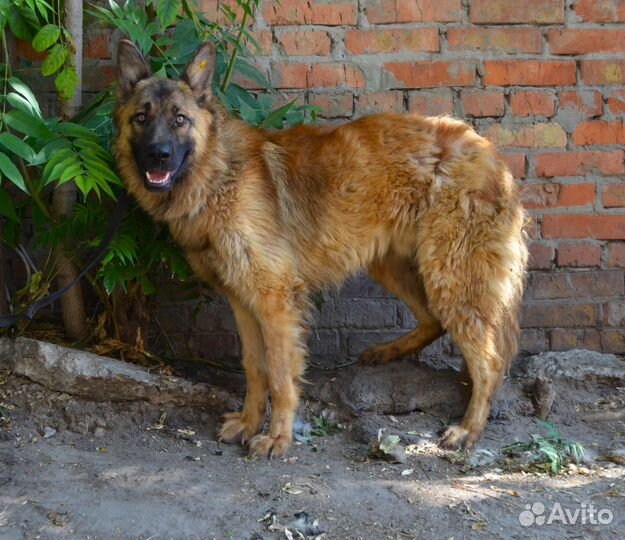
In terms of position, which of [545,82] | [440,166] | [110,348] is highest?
[545,82]

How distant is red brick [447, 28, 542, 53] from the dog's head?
1556mm

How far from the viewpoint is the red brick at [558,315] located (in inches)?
192

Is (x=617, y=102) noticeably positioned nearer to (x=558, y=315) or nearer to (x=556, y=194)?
(x=556, y=194)

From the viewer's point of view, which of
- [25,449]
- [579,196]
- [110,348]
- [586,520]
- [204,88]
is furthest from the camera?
[579,196]

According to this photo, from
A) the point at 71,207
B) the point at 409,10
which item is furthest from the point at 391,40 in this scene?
the point at 71,207

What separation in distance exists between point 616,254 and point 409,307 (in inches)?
53.4

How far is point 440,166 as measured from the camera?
4043 millimetres

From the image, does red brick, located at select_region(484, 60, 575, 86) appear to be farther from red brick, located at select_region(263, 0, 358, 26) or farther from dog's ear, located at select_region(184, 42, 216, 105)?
dog's ear, located at select_region(184, 42, 216, 105)

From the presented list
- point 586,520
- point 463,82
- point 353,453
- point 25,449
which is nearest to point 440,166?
point 463,82

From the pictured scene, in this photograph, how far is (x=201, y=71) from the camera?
3947 mm

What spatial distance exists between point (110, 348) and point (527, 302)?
2.51 m

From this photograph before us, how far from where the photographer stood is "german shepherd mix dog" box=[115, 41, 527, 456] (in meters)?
3.89

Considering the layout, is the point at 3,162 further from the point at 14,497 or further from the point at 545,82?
the point at 545,82

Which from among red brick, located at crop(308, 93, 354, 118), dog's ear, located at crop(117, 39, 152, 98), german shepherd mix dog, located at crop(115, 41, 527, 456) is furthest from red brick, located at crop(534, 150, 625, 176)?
dog's ear, located at crop(117, 39, 152, 98)
